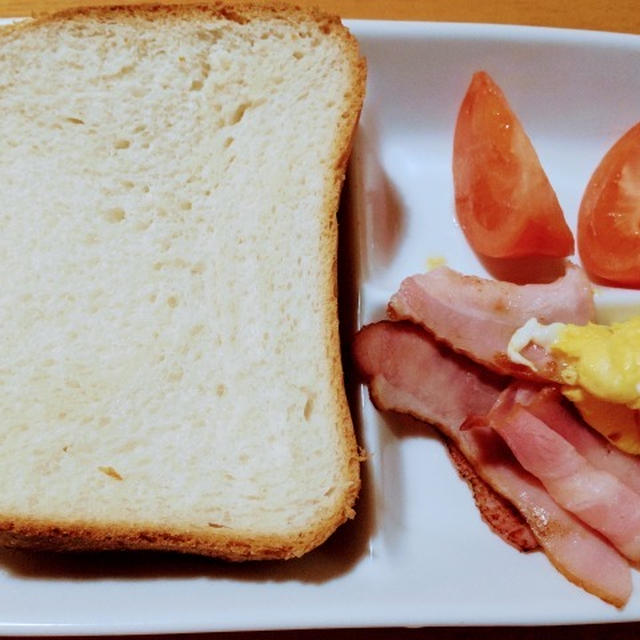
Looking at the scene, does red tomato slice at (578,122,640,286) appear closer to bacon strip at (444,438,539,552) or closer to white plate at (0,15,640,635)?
white plate at (0,15,640,635)

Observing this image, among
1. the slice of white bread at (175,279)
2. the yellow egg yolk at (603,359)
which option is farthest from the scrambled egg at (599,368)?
the slice of white bread at (175,279)

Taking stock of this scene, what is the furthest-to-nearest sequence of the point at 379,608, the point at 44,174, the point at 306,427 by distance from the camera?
the point at 44,174
the point at 306,427
the point at 379,608

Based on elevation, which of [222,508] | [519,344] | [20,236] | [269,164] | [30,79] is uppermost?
[30,79]

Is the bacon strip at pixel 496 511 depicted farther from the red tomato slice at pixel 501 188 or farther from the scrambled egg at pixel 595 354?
the red tomato slice at pixel 501 188

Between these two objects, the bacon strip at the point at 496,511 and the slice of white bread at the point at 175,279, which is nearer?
the slice of white bread at the point at 175,279

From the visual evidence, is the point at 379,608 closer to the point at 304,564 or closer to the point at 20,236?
the point at 304,564

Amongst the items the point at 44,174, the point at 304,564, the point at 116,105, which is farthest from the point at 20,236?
the point at 304,564
